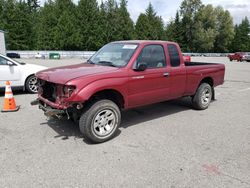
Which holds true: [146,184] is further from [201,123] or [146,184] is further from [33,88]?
[33,88]

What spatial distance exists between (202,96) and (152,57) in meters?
2.28

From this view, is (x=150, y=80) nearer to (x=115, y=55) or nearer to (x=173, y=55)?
(x=115, y=55)

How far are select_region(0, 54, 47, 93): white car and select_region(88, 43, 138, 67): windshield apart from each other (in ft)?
13.0

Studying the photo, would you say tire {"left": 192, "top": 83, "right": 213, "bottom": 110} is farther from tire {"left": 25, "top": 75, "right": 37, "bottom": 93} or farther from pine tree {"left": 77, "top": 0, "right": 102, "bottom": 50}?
pine tree {"left": 77, "top": 0, "right": 102, "bottom": 50}

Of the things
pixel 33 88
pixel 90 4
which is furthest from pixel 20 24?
pixel 33 88

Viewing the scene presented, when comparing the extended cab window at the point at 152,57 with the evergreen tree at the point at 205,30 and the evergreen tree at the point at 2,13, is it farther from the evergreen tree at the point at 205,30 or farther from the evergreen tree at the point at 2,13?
the evergreen tree at the point at 205,30

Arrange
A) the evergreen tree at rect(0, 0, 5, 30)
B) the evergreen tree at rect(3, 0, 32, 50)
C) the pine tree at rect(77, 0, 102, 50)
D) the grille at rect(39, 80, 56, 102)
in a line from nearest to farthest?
the grille at rect(39, 80, 56, 102) → the evergreen tree at rect(0, 0, 5, 30) → the evergreen tree at rect(3, 0, 32, 50) → the pine tree at rect(77, 0, 102, 50)

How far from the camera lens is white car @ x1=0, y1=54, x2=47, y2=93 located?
813cm

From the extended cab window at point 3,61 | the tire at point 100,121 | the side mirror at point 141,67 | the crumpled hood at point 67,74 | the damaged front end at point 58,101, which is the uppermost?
the extended cab window at point 3,61

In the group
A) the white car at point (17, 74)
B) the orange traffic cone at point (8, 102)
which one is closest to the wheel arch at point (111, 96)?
the orange traffic cone at point (8, 102)

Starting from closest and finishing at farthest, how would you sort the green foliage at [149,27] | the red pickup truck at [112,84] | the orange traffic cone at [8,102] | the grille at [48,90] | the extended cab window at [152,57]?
the red pickup truck at [112,84]
the grille at [48,90]
the extended cab window at [152,57]
the orange traffic cone at [8,102]
the green foliage at [149,27]

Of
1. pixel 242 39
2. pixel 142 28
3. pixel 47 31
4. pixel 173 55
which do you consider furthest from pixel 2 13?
pixel 242 39

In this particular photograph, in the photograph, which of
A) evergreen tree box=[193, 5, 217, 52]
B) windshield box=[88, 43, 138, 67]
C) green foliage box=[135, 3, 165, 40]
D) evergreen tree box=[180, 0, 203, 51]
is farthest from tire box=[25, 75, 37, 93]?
evergreen tree box=[180, 0, 203, 51]

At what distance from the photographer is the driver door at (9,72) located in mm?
8094
